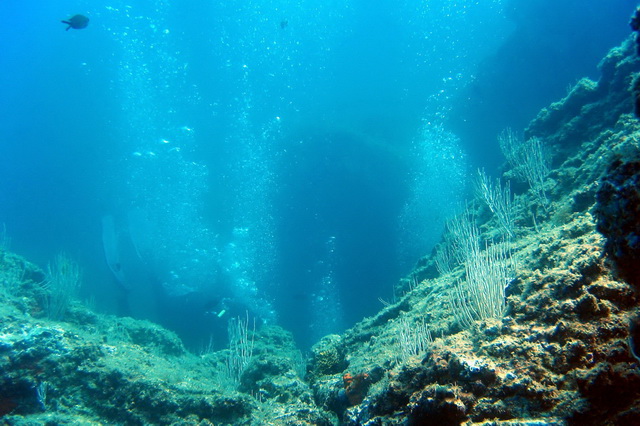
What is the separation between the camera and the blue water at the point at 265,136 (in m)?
20.9

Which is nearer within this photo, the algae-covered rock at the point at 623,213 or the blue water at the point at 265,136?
the algae-covered rock at the point at 623,213

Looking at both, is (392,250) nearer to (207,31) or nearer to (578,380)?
(207,31)

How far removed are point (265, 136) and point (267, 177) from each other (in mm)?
3326

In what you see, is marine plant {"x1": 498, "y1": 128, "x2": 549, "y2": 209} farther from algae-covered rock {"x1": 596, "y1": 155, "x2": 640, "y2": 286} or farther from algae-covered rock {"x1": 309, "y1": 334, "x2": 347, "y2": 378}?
algae-covered rock {"x1": 596, "y1": 155, "x2": 640, "y2": 286}

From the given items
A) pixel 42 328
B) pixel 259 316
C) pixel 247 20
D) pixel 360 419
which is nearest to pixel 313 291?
pixel 259 316

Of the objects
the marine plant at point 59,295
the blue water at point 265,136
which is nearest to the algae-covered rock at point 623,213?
the marine plant at point 59,295

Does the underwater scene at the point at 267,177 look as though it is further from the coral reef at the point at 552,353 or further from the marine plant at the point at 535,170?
the coral reef at the point at 552,353

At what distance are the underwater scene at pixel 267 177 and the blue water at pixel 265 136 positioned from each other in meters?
0.15

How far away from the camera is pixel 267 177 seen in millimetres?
27016

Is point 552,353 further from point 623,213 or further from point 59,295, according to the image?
point 59,295

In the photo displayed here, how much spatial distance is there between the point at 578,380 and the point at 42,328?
704 cm

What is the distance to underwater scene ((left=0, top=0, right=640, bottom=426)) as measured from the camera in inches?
208

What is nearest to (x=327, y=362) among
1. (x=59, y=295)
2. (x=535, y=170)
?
(x=535, y=170)

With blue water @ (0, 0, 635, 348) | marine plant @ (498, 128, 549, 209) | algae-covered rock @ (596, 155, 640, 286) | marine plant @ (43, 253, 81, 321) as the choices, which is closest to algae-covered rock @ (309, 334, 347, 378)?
algae-covered rock @ (596, 155, 640, 286)
